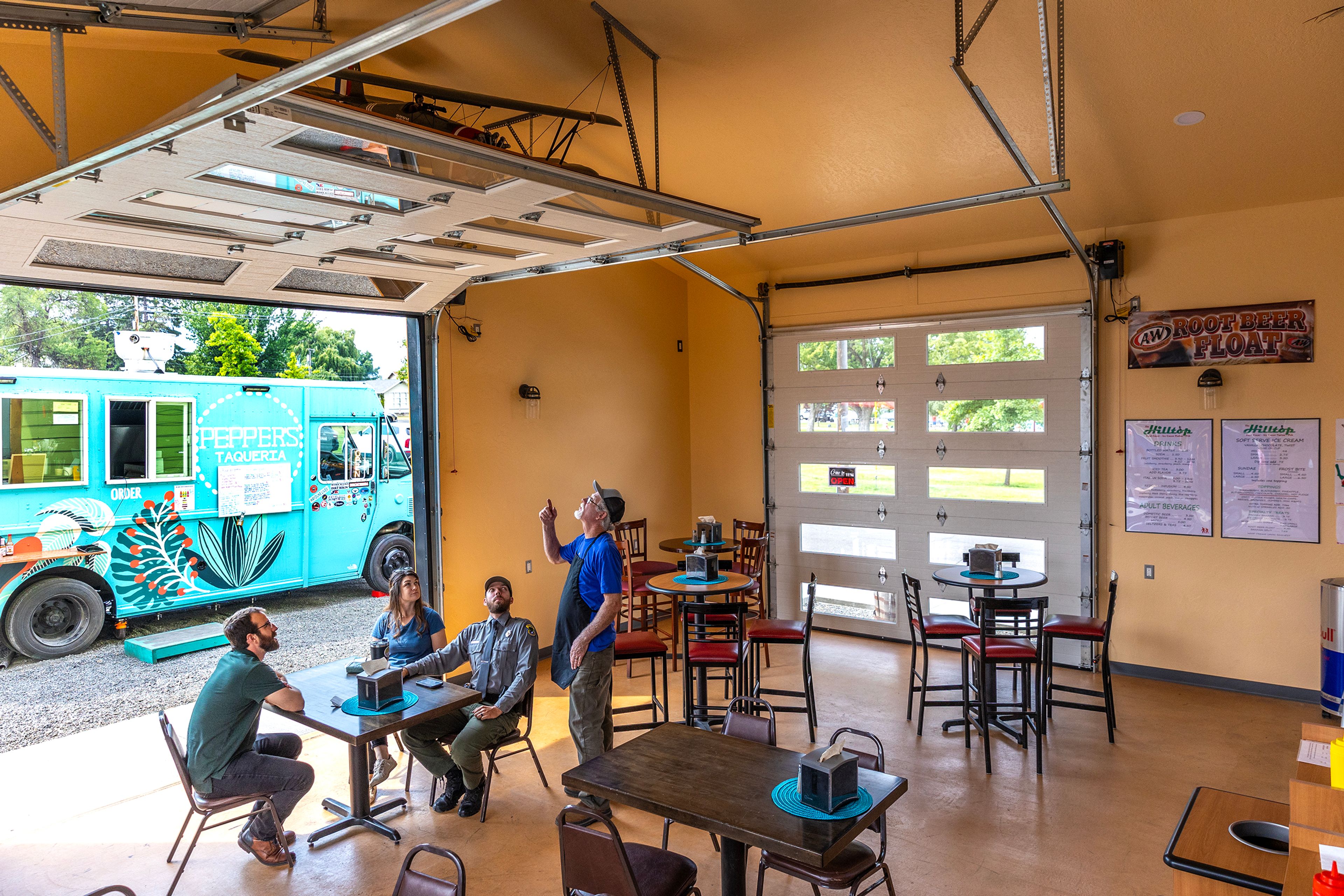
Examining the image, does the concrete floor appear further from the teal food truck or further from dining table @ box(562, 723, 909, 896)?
the teal food truck

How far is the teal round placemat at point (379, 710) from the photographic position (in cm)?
393

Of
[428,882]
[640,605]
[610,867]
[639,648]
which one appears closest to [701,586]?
[639,648]

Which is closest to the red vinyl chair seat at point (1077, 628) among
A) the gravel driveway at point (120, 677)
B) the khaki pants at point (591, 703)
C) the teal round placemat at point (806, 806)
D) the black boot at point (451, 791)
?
the khaki pants at point (591, 703)

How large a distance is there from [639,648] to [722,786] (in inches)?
90.2

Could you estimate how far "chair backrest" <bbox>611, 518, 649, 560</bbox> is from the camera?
7734 mm

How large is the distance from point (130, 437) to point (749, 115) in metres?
5.06

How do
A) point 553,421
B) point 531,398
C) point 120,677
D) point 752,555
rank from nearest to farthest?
point 120,677 → point 531,398 → point 553,421 → point 752,555

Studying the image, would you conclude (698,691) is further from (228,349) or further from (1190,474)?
(228,349)

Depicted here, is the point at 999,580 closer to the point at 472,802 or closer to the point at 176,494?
the point at 472,802

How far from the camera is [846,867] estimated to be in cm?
286

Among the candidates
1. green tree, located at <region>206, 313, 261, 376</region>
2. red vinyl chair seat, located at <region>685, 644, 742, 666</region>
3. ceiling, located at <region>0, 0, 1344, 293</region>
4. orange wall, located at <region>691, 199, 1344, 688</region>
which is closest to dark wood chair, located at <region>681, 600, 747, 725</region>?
red vinyl chair seat, located at <region>685, 644, 742, 666</region>

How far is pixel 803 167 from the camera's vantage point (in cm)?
568

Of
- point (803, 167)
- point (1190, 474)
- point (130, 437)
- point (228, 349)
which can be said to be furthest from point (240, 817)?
point (1190, 474)

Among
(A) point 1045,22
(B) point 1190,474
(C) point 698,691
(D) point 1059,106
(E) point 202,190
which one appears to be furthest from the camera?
(B) point 1190,474
